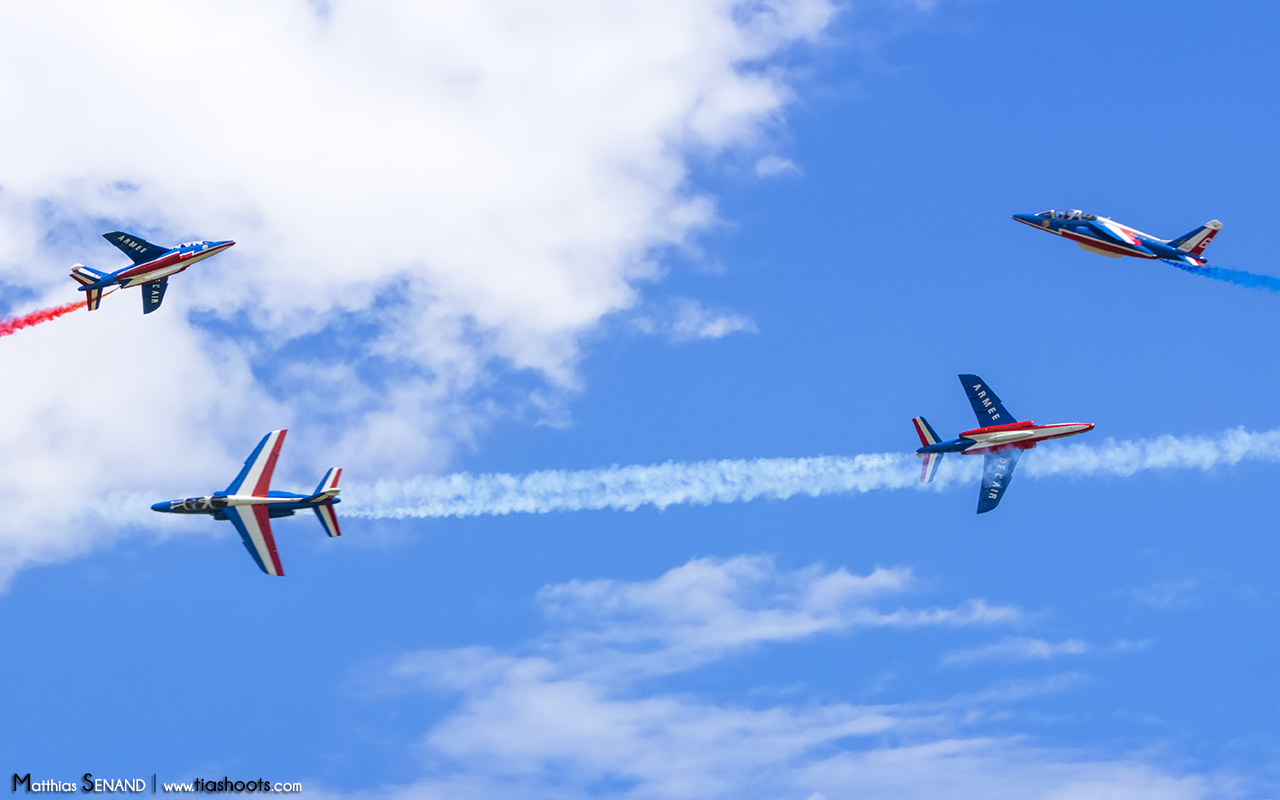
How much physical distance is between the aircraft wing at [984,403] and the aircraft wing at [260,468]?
54465 millimetres

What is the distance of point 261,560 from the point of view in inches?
3674

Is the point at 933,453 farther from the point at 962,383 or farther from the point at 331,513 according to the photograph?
the point at 331,513

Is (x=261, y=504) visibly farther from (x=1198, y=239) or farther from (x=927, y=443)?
(x=1198, y=239)

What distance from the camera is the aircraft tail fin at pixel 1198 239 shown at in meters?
103

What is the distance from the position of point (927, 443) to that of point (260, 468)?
51546 mm

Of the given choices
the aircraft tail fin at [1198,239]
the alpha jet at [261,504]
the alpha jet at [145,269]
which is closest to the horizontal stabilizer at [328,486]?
the alpha jet at [261,504]

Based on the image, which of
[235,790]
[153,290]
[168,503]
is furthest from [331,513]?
[153,290]

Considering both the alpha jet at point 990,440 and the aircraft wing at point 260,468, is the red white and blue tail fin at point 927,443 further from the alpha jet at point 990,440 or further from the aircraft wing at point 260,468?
the aircraft wing at point 260,468

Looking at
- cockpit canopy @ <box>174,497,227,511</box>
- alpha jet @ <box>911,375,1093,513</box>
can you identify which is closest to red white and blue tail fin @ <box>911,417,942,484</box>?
alpha jet @ <box>911,375,1093,513</box>

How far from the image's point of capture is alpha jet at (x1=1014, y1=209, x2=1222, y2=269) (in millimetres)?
103625

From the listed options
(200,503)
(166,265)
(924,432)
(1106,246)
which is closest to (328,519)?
(200,503)

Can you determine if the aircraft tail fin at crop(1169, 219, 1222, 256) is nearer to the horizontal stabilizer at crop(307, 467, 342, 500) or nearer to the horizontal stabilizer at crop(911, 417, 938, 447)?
the horizontal stabilizer at crop(911, 417, 938, 447)

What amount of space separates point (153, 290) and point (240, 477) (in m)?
26.3

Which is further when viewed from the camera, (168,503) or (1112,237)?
(1112,237)
